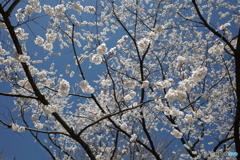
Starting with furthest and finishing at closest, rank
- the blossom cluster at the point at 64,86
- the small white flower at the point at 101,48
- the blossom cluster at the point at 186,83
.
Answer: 1. the small white flower at the point at 101,48
2. the blossom cluster at the point at 64,86
3. the blossom cluster at the point at 186,83

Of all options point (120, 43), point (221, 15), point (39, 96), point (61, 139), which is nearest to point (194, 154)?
point (120, 43)

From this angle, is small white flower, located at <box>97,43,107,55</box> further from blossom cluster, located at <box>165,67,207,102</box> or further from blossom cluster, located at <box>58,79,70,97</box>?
blossom cluster, located at <box>165,67,207,102</box>

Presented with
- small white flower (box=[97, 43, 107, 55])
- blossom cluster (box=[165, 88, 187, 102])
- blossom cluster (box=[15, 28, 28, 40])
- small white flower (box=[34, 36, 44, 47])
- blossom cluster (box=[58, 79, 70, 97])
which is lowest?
blossom cluster (box=[165, 88, 187, 102])

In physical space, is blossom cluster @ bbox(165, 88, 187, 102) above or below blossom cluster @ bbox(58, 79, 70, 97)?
below

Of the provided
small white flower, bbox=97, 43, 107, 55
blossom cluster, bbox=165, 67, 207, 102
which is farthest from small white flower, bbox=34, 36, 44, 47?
blossom cluster, bbox=165, 67, 207, 102

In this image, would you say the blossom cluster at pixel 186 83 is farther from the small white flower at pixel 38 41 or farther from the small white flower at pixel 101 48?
the small white flower at pixel 38 41

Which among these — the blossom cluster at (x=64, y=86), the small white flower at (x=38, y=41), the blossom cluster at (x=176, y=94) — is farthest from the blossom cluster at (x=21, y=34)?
the blossom cluster at (x=176, y=94)

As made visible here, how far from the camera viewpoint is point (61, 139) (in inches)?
450

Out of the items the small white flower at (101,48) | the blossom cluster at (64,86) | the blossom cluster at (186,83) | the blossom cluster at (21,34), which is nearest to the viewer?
the blossom cluster at (186,83)

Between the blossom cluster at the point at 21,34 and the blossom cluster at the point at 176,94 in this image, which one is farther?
the blossom cluster at the point at 21,34

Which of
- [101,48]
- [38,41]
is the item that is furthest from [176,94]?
[38,41]

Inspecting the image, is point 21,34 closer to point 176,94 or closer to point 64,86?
point 64,86

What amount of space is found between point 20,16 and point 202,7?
5.67 meters

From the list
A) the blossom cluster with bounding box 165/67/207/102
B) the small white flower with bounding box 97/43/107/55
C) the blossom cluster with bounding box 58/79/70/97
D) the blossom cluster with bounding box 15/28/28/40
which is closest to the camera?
the blossom cluster with bounding box 165/67/207/102
